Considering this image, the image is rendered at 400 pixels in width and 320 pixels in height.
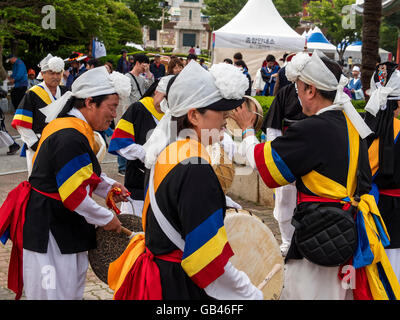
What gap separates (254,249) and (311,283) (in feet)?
1.43

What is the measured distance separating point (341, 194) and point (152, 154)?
1275 mm

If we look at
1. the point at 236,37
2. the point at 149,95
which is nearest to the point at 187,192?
the point at 149,95

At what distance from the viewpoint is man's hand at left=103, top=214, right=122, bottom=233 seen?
3729mm

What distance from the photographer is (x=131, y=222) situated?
409 centimetres

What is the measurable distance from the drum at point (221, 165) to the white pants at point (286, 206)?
1.45 meters

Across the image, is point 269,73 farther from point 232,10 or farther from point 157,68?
point 232,10

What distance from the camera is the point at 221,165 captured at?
4930 mm

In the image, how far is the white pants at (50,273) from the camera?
3.69 metres

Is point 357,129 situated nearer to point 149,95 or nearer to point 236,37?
point 149,95

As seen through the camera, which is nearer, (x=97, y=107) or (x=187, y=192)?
(x=187, y=192)

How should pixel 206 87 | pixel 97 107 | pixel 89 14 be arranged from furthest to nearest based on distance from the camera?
pixel 89 14, pixel 97 107, pixel 206 87

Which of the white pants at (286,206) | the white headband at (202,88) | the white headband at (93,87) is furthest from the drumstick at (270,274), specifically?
the white pants at (286,206)

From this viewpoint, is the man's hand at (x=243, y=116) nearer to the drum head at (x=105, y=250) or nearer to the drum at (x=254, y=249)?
the drum at (x=254, y=249)

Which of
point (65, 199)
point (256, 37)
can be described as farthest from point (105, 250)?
point (256, 37)
